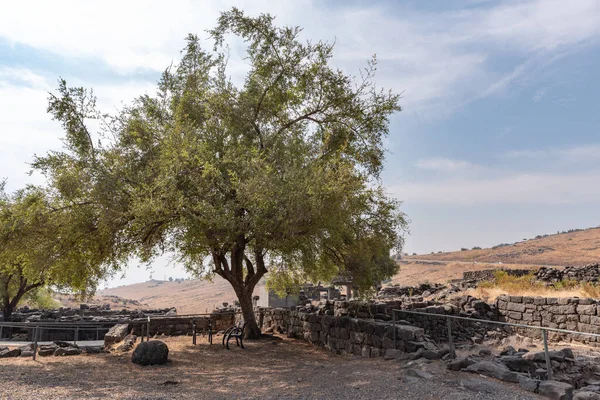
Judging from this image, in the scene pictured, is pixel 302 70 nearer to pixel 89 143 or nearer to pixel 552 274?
pixel 89 143

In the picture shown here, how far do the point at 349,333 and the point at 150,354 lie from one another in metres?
6.15

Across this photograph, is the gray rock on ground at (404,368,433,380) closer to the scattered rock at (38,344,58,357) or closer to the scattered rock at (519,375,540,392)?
the scattered rock at (519,375,540,392)

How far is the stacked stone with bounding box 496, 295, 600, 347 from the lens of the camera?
53.4 ft

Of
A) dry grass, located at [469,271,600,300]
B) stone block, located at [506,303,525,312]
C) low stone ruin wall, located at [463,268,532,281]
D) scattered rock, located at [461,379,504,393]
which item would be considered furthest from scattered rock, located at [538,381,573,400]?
low stone ruin wall, located at [463,268,532,281]

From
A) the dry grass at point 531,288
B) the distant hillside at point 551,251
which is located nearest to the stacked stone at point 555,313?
the dry grass at point 531,288

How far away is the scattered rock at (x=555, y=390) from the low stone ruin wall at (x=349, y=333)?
3746mm

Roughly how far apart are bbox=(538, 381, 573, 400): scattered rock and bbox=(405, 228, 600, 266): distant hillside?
2086 inches

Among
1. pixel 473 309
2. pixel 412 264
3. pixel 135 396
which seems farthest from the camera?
pixel 412 264

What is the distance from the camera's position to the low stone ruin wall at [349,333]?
38.6 ft

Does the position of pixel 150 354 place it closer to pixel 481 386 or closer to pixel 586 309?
pixel 481 386

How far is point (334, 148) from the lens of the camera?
53.3 feet

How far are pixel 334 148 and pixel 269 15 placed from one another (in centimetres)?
565

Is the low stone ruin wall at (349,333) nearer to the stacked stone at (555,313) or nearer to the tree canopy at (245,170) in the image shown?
the tree canopy at (245,170)

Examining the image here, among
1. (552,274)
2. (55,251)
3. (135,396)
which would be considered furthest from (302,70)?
(552,274)
